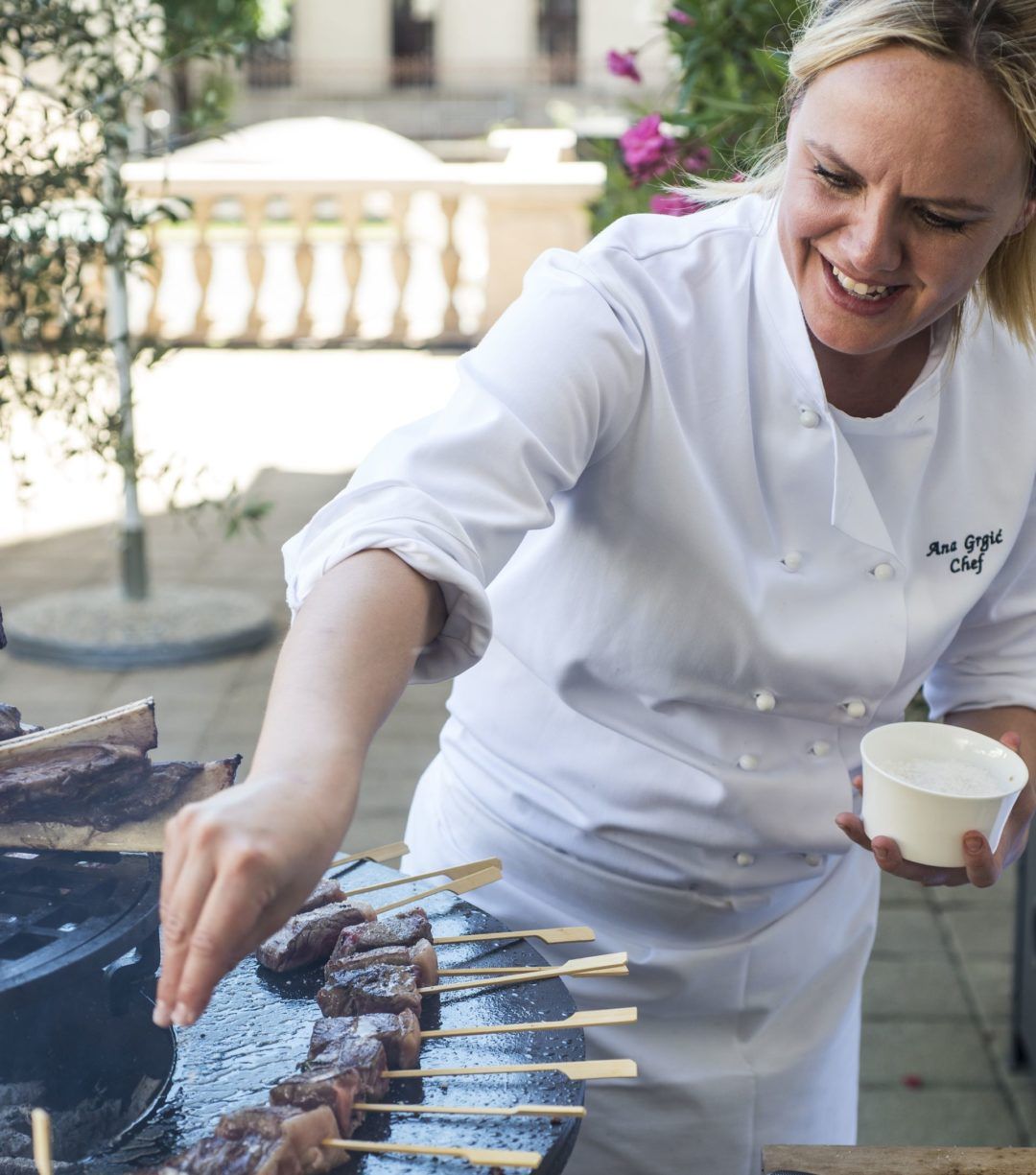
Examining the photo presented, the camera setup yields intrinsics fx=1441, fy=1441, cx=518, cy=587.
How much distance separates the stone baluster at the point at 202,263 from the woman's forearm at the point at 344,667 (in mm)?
8289

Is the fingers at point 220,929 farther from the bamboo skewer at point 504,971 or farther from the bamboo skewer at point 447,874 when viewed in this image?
the bamboo skewer at point 447,874

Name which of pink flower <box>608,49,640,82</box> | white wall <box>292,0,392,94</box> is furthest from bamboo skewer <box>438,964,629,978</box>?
white wall <box>292,0,392,94</box>

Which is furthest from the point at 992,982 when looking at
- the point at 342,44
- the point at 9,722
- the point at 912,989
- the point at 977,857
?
the point at 342,44

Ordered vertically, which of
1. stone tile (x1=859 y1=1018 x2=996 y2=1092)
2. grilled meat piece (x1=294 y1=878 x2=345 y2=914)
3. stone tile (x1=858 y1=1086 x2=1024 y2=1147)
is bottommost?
stone tile (x1=859 y1=1018 x2=996 y2=1092)

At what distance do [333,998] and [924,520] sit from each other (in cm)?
87

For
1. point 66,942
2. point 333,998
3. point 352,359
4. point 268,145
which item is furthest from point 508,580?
point 268,145

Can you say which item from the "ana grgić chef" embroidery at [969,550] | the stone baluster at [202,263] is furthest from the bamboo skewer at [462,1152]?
the stone baluster at [202,263]

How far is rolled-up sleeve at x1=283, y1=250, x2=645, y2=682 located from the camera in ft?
3.93

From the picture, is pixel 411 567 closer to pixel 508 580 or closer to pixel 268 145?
pixel 508 580

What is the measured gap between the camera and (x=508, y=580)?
1714 millimetres

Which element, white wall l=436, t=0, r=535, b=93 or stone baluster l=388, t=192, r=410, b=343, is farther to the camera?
white wall l=436, t=0, r=535, b=93

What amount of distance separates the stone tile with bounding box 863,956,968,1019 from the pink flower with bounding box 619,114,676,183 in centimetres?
195

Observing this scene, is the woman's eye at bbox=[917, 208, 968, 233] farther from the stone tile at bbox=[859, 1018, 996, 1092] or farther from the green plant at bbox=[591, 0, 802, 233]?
the stone tile at bbox=[859, 1018, 996, 1092]

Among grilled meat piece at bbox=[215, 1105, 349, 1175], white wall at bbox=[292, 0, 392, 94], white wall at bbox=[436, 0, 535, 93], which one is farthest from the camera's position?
white wall at bbox=[292, 0, 392, 94]
